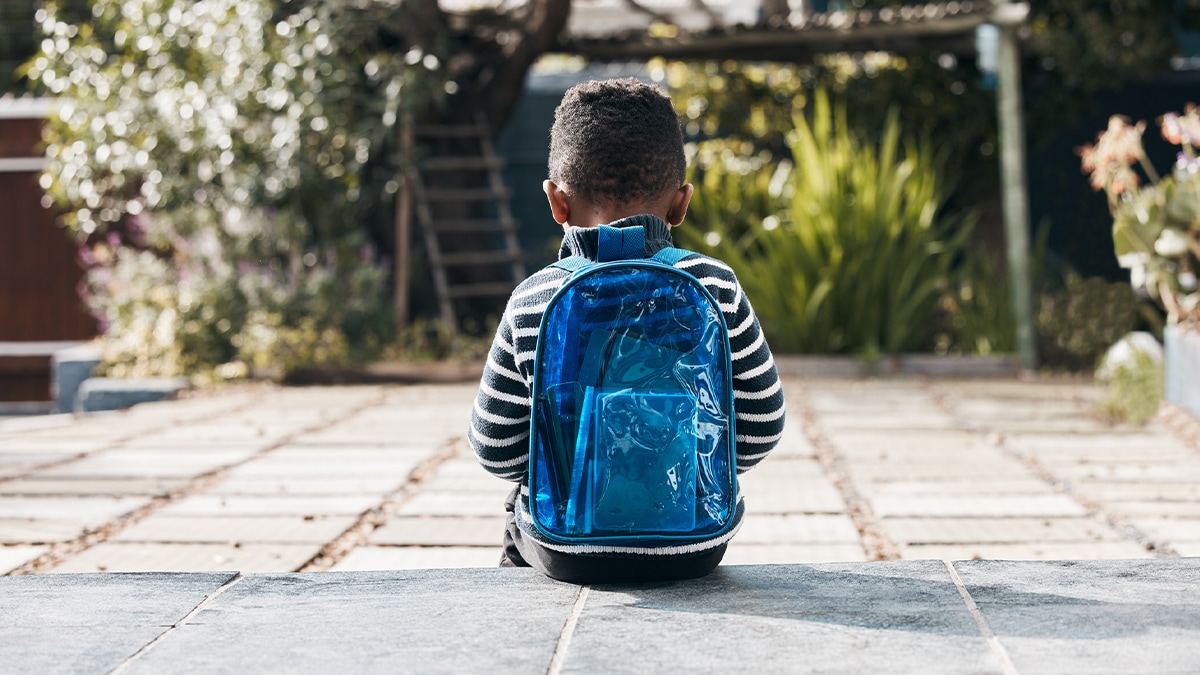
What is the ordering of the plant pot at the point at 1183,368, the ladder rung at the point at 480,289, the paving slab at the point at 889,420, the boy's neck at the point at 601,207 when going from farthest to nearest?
the ladder rung at the point at 480,289, the paving slab at the point at 889,420, the plant pot at the point at 1183,368, the boy's neck at the point at 601,207

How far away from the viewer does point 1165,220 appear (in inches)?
183

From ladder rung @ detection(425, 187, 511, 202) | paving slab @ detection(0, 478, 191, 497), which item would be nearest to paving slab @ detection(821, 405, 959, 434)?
paving slab @ detection(0, 478, 191, 497)

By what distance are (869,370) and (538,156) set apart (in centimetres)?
304

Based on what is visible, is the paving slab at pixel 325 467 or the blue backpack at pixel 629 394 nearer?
the blue backpack at pixel 629 394

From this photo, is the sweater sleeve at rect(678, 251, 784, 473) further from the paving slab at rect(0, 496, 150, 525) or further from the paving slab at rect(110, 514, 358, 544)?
the paving slab at rect(0, 496, 150, 525)

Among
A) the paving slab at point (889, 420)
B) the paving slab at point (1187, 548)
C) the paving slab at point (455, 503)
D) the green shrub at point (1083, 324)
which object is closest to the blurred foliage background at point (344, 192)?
the green shrub at point (1083, 324)

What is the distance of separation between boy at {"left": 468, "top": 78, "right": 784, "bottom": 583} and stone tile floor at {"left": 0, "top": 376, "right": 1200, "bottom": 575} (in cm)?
101

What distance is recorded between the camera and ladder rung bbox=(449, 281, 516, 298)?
761 cm

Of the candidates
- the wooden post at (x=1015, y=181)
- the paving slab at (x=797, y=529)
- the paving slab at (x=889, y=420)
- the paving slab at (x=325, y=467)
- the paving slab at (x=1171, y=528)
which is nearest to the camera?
the paving slab at (x=1171, y=528)

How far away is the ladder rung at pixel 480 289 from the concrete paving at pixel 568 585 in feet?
4.66

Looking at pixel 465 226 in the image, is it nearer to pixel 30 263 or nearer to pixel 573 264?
pixel 30 263

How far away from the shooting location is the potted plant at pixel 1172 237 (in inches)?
178

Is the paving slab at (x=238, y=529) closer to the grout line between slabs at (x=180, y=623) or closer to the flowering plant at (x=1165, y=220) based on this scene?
the grout line between slabs at (x=180, y=623)

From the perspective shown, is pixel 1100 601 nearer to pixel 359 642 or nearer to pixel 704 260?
pixel 704 260
